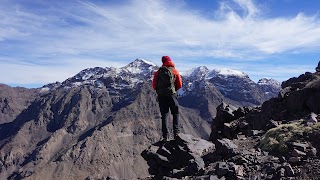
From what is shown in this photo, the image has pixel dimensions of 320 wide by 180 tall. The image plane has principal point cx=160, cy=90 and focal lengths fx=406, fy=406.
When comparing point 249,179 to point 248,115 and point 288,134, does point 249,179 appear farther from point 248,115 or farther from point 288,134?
point 248,115

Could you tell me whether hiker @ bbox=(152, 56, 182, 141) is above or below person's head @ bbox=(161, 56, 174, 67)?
below

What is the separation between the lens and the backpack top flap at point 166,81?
1952 centimetres

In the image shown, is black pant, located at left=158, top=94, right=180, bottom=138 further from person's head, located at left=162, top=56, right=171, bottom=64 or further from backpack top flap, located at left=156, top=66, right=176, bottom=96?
person's head, located at left=162, top=56, right=171, bottom=64

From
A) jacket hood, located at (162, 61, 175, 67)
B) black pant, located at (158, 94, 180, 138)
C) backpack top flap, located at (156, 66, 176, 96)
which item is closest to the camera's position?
backpack top flap, located at (156, 66, 176, 96)

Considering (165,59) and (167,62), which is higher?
(165,59)

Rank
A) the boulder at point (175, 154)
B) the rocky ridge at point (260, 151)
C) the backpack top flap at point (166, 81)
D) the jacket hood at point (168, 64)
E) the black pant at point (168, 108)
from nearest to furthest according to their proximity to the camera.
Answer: the rocky ridge at point (260, 151) < the boulder at point (175, 154) < the backpack top flap at point (166, 81) < the jacket hood at point (168, 64) < the black pant at point (168, 108)

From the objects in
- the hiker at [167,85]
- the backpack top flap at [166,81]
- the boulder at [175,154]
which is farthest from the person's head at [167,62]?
the boulder at [175,154]

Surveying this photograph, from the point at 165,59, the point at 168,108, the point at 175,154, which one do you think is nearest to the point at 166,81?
the point at 165,59

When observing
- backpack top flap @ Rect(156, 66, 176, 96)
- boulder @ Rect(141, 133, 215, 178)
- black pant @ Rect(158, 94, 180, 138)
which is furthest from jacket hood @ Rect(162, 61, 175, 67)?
boulder @ Rect(141, 133, 215, 178)

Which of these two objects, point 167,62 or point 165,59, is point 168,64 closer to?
point 167,62

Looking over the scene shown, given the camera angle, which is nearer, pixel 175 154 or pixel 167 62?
pixel 175 154

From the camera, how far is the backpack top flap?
19.5 metres

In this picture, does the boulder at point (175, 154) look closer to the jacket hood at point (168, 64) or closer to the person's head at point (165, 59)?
the jacket hood at point (168, 64)

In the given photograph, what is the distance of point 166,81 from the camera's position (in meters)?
19.6
